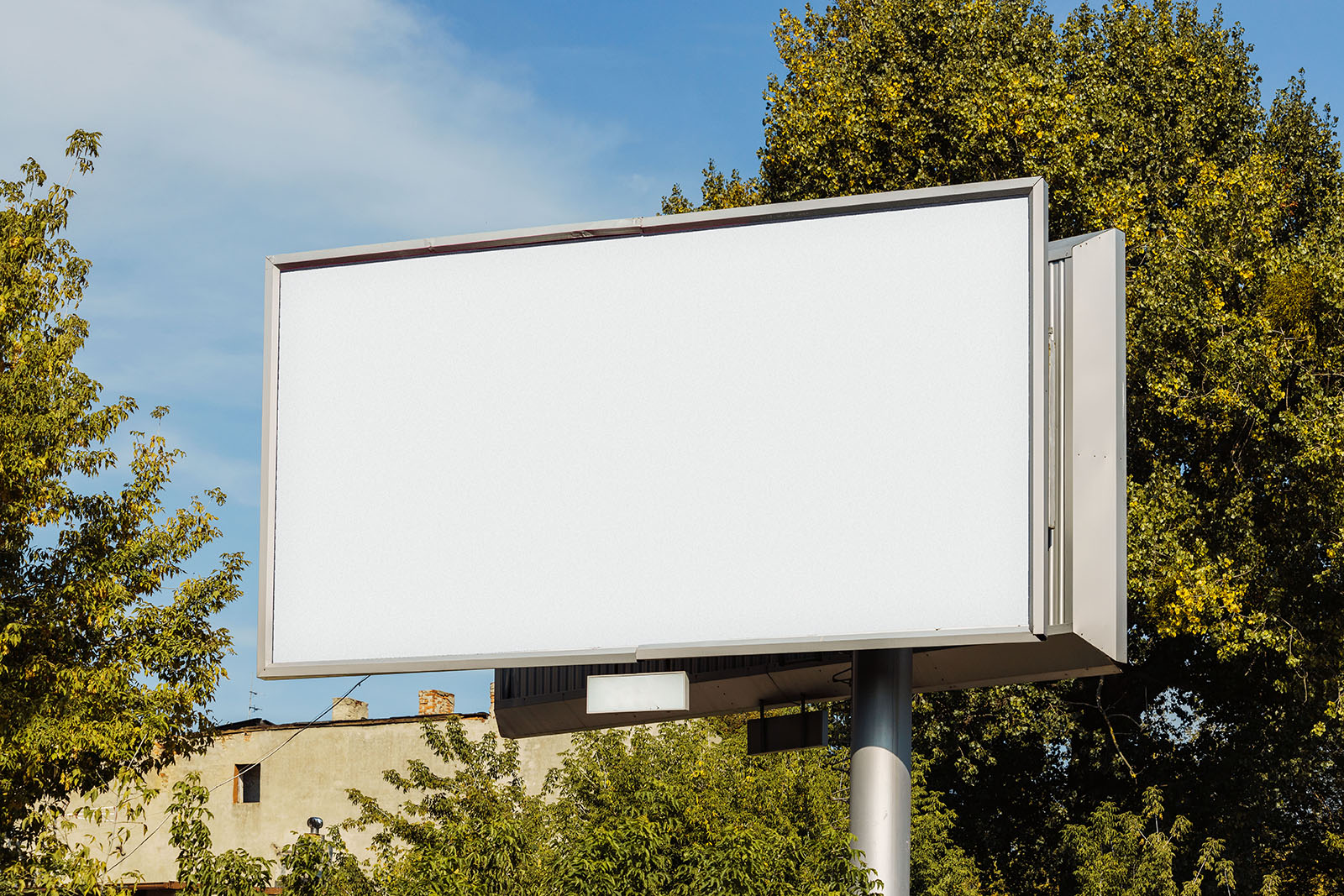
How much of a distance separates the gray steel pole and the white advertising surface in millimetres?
912

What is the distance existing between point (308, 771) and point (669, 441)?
2471 cm

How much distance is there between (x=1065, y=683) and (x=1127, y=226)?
271 inches

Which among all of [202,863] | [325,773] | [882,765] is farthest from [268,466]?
[325,773]

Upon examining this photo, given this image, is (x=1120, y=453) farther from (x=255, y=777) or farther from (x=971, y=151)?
(x=255, y=777)

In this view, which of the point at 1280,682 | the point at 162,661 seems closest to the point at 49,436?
the point at 162,661

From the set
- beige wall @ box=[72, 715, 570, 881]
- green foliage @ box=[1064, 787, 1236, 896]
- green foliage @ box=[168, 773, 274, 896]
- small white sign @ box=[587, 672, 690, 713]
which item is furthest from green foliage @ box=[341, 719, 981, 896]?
beige wall @ box=[72, 715, 570, 881]

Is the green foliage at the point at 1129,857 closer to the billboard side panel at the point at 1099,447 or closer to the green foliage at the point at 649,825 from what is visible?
the green foliage at the point at 649,825

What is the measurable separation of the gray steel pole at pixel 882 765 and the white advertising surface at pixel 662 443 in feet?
2.99

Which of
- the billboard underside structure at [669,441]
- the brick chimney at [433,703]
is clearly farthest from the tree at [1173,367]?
the brick chimney at [433,703]

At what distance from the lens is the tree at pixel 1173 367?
16609mm

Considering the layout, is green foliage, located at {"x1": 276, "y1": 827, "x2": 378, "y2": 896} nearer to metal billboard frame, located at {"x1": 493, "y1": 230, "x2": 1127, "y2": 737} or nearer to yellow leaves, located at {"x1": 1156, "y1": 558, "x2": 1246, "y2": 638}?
metal billboard frame, located at {"x1": 493, "y1": 230, "x2": 1127, "y2": 737}

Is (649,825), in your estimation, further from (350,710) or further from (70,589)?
(350,710)

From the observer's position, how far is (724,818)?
18484 millimetres

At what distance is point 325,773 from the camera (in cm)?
3186
